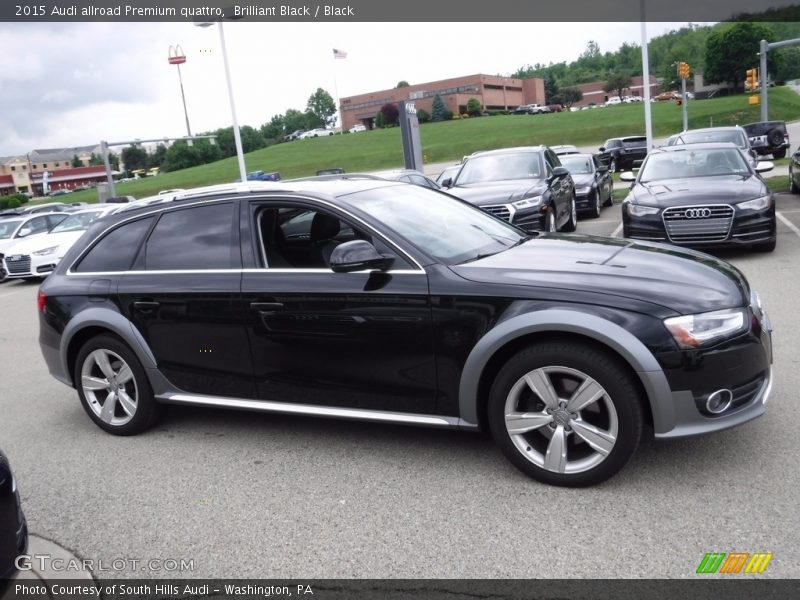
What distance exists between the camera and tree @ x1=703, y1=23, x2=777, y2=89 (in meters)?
93.1

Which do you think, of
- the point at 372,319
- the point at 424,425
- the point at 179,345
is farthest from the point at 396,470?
the point at 179,345

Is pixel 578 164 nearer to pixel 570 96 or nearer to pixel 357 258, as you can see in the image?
pixel 357 258

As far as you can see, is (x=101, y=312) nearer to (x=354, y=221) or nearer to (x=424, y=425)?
(x=354, y=221)

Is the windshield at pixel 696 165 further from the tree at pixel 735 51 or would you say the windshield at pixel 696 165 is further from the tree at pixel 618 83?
the tree at pixel 618 83

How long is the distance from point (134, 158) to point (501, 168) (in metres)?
142

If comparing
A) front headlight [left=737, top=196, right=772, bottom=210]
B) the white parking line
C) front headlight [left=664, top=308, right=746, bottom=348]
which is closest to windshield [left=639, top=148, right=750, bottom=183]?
front headlight [left=737, top=196, right=772, bottom=210]

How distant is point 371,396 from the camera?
4234 mm

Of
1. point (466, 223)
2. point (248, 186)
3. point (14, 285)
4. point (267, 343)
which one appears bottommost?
point (14, 285)

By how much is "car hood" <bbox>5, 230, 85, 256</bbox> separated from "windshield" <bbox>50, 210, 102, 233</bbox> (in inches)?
14.7

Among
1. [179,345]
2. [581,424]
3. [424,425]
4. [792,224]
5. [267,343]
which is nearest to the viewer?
[581,424]

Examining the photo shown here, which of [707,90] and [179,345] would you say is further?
[707,90]

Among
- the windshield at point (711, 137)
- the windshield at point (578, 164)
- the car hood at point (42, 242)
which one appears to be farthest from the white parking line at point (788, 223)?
the car hood at point (42, 242)

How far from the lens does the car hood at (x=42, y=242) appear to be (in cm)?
1642

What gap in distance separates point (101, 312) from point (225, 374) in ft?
3.65
